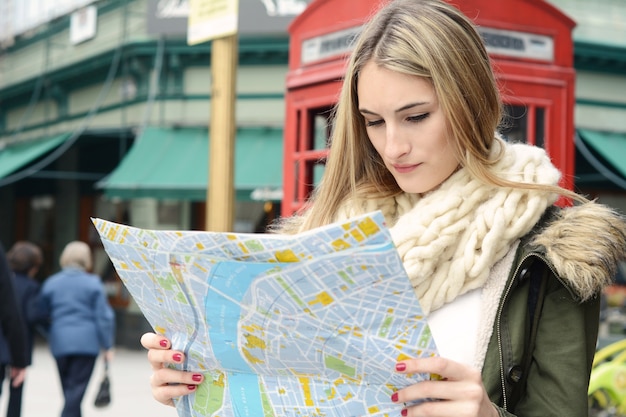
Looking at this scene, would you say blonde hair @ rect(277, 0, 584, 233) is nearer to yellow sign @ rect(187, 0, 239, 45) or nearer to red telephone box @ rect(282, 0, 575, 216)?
red telephone box @ rect(282, 0, 575, 216)

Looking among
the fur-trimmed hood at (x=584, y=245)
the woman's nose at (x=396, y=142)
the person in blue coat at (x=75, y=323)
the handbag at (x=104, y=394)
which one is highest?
the woman's nose at (x=396, y=142)

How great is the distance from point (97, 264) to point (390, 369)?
14.2 m

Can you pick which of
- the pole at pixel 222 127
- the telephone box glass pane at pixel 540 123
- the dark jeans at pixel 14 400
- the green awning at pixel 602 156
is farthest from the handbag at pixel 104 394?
the green awning at pixel 602 156

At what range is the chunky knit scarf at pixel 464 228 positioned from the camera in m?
1.54

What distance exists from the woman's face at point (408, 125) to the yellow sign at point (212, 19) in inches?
110

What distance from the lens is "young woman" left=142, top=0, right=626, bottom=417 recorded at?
1.46m

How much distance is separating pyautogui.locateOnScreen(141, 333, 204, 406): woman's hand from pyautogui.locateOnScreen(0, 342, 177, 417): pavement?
21.5ft

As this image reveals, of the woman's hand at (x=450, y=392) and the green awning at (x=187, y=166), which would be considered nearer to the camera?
the woman's hand at (x=450, y=392)

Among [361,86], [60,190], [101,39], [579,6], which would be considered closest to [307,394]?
[361,86]

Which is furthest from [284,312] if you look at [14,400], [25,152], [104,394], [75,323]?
[25,152]

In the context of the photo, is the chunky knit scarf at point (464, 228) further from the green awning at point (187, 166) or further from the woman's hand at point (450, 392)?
the green awning at point (187, 166)

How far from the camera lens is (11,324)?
4996 millimetres

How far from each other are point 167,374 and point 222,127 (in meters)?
3.36

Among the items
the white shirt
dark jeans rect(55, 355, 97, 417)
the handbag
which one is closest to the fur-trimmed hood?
the white shirt
